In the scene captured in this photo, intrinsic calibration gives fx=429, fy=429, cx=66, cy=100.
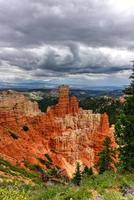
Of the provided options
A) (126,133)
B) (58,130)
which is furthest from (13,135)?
(126,133)

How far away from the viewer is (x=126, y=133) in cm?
3403

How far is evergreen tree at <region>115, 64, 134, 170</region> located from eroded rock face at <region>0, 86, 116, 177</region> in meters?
74.6

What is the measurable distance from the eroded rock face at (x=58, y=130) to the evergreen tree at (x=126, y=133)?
74.6 m

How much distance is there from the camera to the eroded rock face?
4552 inches

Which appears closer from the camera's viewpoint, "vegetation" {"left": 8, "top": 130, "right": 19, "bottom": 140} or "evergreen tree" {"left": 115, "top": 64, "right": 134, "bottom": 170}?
"evergreen tree" {"left": 115, "top": 64, "right": 134, "bottom": 170}

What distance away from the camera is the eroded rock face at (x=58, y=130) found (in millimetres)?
115625

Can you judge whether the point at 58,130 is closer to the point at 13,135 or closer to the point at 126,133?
the point at 13,135

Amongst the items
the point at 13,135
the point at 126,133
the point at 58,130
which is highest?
the point at 126,133

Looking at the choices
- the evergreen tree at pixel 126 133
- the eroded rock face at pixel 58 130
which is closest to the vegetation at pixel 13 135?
the eroded rock face at pixel 58 130

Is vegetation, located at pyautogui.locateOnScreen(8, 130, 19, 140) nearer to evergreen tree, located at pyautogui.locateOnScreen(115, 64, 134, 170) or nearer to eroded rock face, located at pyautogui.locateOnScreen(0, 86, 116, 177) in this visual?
eroded rock face, located at pyautogui.locateOnScreen(0, 86, 116, 177)

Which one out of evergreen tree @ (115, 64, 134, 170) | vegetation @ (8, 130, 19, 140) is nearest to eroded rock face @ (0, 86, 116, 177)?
vegetation @ (8, 130, 19, 140)

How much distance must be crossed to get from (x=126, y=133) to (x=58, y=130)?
301ft

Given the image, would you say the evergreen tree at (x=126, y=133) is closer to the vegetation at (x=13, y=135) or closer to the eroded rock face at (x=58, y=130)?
the eroded rock face at (x=58, y=130)

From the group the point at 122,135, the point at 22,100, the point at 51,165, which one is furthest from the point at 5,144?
the point at 122,135
